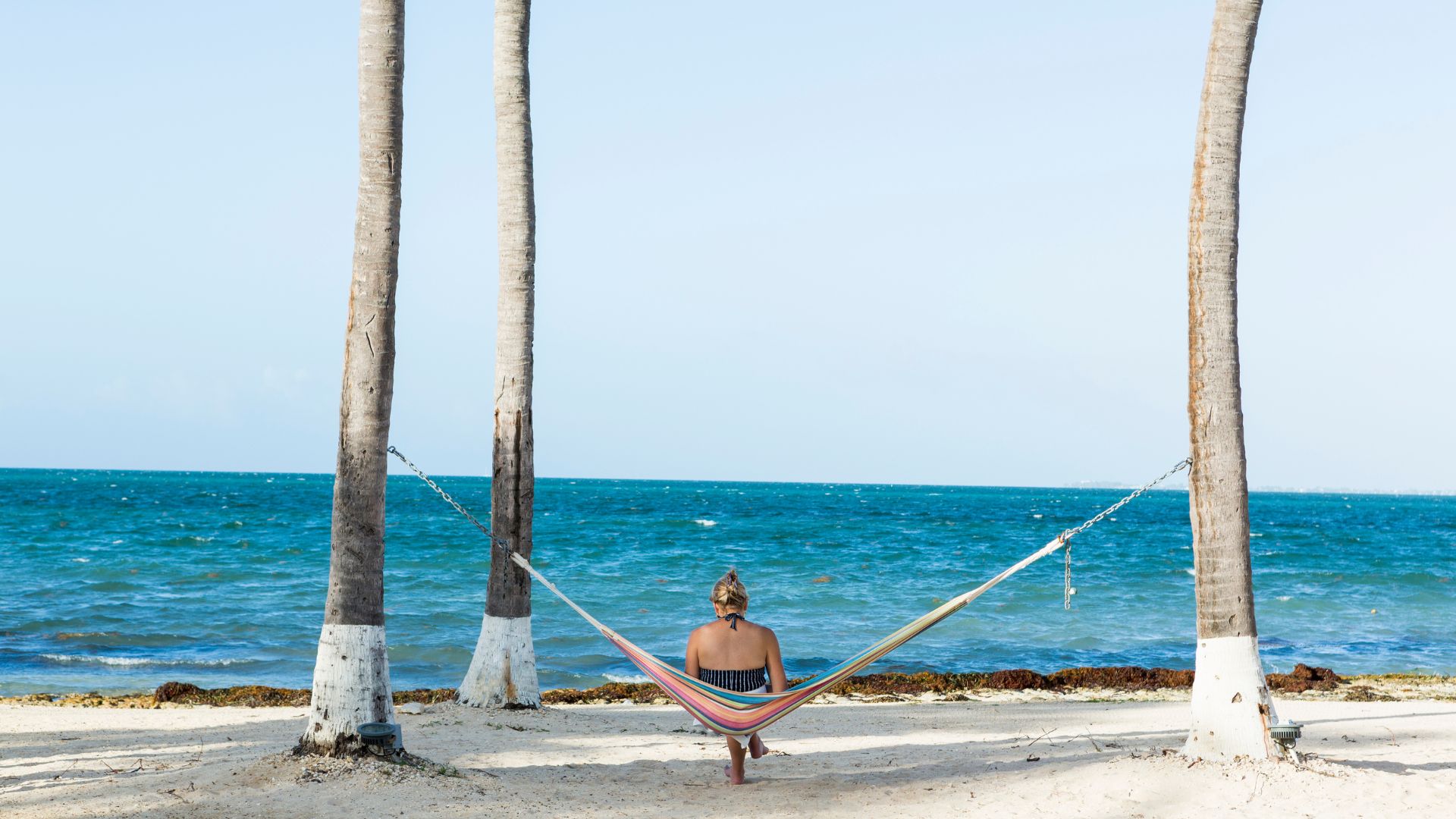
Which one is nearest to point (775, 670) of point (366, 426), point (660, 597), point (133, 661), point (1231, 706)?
point (1231, 706)

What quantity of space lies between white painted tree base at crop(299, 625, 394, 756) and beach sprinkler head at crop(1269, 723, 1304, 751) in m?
4.10

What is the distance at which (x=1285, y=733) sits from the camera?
534 centimetres

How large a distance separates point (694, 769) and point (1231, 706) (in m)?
2.69

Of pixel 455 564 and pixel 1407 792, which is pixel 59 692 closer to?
pixel 1407 792

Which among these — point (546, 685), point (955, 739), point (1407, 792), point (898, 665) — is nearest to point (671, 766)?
point (955, 739)

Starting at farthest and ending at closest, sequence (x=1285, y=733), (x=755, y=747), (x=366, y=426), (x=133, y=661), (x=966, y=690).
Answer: (x=133, y=661), (x=966, y=690), (x=755, y=747), (x=366, y=426), (x=1285, y=733)

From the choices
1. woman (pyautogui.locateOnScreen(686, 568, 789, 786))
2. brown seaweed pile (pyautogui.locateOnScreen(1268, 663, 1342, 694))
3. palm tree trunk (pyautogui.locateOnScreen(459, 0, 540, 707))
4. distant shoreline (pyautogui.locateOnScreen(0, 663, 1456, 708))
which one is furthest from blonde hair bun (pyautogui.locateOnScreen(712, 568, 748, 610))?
brown seaweed pile (pyautogui.locateOnScreen(1268, 663, 1342, 694))

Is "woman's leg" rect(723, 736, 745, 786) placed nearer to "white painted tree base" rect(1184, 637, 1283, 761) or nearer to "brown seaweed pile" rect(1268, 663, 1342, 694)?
"white painted tree base" rect(1184, 637, 1283, 761)

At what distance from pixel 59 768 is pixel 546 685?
5401 mm

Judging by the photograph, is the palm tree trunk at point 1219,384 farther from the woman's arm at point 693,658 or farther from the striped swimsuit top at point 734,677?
the woman's arm at point 693,658

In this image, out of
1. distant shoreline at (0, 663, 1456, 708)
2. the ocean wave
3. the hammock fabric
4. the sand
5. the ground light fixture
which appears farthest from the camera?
the ocean wave

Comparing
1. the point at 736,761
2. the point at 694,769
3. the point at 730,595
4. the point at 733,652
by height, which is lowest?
the point at 694,769

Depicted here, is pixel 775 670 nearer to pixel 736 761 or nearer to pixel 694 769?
pixel 736 761

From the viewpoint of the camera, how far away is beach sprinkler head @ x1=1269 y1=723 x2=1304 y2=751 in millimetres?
5324
